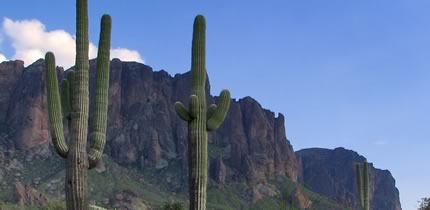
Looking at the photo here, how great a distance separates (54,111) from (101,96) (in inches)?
44.2

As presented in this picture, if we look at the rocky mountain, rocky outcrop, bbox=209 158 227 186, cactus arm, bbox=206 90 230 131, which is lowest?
cactus arm, bbox=206 90 230 131

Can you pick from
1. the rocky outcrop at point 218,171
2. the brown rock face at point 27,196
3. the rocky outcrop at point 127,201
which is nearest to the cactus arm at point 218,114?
the brown rock face at point 27,196

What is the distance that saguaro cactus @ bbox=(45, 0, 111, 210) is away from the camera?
44.7 ft

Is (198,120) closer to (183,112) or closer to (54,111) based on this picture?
(183,112)

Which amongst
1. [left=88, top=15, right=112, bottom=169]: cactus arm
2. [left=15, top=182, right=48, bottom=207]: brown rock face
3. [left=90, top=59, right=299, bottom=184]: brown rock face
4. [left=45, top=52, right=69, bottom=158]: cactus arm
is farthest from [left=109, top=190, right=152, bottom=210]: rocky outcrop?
[left=88, top=15, right=112, bottom=169]: cactus arm

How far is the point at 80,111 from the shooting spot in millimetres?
14125

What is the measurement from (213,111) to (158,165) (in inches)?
5256

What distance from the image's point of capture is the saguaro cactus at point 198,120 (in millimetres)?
14797

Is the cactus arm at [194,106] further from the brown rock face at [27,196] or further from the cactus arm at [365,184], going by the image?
the brown rock face at [27,196]

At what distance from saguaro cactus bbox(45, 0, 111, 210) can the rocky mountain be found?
122073mm

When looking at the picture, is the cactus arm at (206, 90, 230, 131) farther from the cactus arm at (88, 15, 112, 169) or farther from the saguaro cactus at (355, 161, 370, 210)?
the saguaro cactus at (355, 161, 370, 210)

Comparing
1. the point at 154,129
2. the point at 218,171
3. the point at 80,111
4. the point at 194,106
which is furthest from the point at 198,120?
the point at 154,129

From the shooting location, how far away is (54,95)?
1504 centimetres

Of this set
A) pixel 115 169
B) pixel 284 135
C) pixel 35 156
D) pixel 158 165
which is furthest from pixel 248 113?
pixel 35 156
